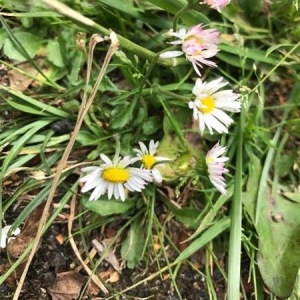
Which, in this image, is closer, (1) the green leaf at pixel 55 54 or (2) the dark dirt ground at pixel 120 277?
(2) the dark dirt ground at pixel 120 277

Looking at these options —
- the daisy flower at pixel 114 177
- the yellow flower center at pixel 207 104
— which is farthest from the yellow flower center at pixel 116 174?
the yellow flower center at pixel 207 104

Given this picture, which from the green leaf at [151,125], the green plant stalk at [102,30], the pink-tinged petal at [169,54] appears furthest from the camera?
the green leaf at [151,125]

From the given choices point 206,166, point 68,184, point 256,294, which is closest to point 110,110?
point 68,184

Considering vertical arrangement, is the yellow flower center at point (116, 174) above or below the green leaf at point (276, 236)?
above

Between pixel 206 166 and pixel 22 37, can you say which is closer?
pixel 206 166

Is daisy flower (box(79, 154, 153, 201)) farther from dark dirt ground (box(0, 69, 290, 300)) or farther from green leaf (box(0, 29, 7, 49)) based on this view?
green leaf (box(0, 29, 7, 49))

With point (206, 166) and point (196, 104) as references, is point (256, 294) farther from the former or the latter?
point (196, 104)

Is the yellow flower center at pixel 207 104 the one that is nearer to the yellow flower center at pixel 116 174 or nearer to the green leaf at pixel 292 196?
the yellow flower center at pixel 116 174
